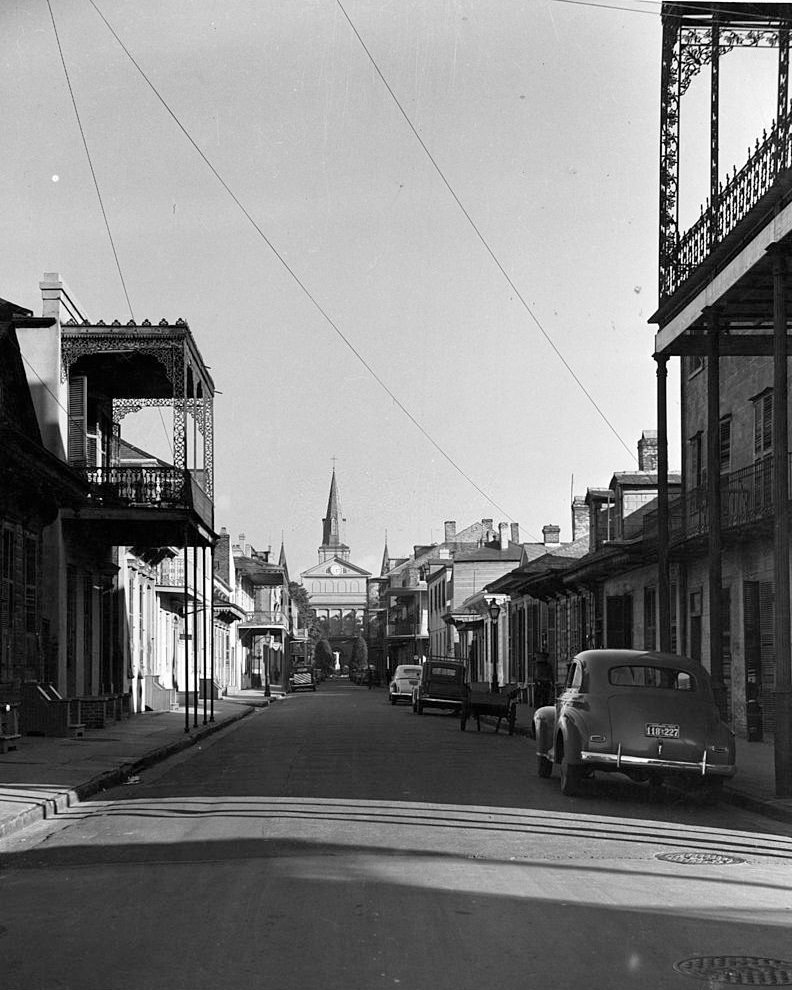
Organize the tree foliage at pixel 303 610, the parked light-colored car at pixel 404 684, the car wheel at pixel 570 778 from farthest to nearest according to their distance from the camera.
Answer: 1. the tree foliage at pixel 303 610
2. the parked light-colored car at pixel 404 684
3. the car wheel at pixel 570 778

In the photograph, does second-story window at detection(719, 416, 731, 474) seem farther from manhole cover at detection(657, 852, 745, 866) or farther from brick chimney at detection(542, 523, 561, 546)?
brick chimney at detection(542, 523, 561, 546)

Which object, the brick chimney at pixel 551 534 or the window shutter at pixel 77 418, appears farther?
the brick chimney at pixel 551 534

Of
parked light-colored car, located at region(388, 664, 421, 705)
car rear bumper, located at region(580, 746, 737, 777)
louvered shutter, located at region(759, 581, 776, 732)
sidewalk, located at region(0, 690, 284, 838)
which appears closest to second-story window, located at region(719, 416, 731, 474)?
louvered shutter, located at region(759, 581, 776, 732)

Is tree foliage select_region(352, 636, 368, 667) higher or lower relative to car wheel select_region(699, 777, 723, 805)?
lower

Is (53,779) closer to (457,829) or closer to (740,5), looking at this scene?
(457,829)

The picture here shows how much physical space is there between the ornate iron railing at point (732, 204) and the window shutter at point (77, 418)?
13317mm

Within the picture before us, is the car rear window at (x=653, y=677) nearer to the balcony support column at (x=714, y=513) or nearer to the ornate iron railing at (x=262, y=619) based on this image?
the balcony support column at (x=714, y=513)

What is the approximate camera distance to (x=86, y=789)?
1494cm

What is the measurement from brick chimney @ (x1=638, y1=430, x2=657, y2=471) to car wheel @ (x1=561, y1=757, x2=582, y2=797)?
2842cm

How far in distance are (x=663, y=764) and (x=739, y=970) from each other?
7.62 m

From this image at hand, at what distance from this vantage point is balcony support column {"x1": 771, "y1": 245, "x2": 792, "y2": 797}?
13.9 meters

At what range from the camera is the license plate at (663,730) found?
13805 mm

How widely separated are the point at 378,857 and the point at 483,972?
11.8 feet

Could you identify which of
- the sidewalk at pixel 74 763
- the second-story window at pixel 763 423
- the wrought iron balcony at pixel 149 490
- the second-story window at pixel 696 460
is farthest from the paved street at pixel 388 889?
the second-story window at pixel 696 460
